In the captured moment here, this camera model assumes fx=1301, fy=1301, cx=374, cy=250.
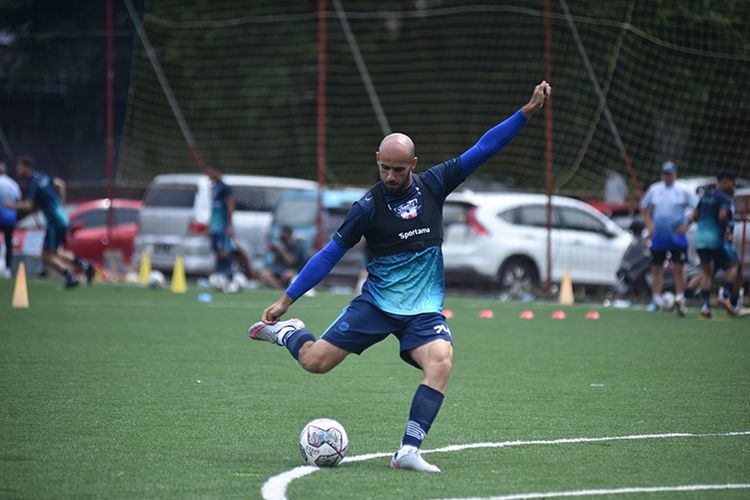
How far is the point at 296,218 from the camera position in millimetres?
24188

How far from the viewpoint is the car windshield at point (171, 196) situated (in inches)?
991

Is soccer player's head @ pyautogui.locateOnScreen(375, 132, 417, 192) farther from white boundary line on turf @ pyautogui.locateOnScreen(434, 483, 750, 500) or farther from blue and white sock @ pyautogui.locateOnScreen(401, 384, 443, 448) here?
white boundary line on turf @ pyautogui.locateOnScreen(434, 483, 750, 500)

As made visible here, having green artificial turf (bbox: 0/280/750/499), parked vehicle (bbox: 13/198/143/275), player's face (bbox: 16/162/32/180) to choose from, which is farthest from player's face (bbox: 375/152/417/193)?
parked vehicle (bbox: 13/198/143/275)

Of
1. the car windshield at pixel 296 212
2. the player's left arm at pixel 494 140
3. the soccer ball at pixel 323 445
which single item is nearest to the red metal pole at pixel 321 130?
the car windshield at pixel 296 212

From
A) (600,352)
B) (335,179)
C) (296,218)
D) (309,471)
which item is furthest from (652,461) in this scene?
(335,179)

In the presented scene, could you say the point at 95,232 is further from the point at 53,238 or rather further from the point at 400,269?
the point at 400,269

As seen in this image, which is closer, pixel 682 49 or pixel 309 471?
pixel 309 471

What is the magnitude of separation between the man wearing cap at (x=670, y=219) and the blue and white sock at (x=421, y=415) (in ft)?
38.8

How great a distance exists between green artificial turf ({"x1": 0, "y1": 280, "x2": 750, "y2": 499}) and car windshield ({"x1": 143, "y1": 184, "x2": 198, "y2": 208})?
8791 millimetres

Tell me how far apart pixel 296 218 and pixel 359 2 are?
9.49m

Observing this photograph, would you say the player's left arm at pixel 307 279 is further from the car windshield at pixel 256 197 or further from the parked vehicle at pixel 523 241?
the car windshield at pixel 256 197

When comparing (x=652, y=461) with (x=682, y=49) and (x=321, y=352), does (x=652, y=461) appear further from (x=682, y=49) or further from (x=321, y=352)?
(x=682, y=49)

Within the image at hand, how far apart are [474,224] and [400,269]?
48.4 feet

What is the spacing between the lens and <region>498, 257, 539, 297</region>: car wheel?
22.5m
